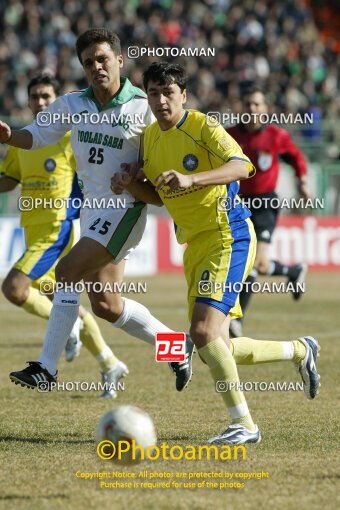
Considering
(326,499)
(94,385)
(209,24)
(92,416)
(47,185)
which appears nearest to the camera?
(326,499)

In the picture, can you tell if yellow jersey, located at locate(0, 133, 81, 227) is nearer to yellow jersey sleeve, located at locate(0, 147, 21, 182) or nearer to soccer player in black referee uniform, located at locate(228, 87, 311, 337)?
yellow jersey sleeve, located at locate(0, 147, 21, 182)

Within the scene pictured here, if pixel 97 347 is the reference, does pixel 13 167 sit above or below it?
above

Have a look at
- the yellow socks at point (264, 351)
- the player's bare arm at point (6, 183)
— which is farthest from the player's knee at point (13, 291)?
the yellow socks at point (264, 351)

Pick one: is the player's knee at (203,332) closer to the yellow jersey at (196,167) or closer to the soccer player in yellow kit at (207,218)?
the soccer player in yellow kit at (207,218)

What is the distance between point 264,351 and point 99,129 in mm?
1859

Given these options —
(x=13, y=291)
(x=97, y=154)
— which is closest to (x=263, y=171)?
(x=13, y=291)

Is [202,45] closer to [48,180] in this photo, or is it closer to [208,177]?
[48,180]

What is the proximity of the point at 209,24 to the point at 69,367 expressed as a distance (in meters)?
17.6

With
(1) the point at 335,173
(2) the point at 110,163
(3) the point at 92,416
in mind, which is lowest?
(3) the point at 92,416

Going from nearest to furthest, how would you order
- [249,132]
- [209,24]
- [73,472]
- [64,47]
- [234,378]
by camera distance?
[73,472], [234,378], [249,132], [64,47], [209,24]

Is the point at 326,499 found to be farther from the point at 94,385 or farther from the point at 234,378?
the point at 94,385

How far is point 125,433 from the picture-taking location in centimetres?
500

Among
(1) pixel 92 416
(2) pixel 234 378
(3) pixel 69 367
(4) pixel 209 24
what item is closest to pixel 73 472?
(2) pixel 234 378

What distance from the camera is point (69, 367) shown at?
31.0 ft
